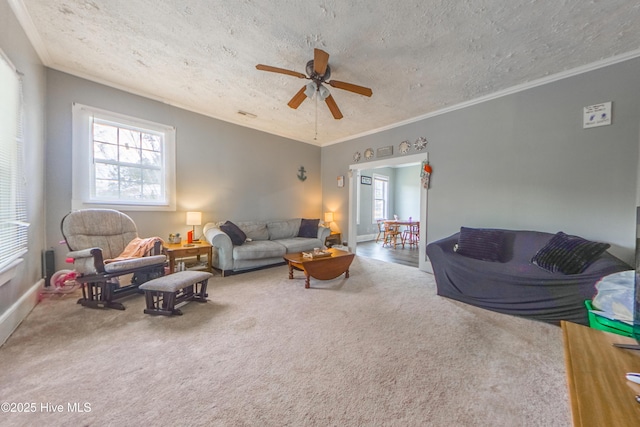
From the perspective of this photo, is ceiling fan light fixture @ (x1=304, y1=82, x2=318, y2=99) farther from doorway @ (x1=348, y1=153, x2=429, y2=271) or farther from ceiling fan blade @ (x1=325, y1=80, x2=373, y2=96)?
doorway @ (x1=348, y1=153, x2=429, y2=271)

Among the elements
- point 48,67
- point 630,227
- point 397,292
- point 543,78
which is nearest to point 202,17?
point 48,67

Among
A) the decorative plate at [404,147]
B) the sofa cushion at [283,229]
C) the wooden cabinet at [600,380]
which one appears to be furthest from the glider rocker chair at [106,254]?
the decorative plate at [404,147]

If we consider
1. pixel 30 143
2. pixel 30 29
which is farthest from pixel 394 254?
pixel 30 29

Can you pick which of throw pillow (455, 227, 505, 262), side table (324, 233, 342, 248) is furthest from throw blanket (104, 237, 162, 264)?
throw pillow (455, 227, 505, 262)

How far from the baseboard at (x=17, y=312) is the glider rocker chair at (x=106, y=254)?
349mm

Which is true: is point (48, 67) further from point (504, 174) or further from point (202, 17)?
point (504, 174)

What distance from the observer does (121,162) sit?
130 inches

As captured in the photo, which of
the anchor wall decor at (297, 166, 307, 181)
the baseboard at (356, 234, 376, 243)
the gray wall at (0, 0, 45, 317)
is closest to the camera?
the gray wall at (0, 0, 45, 317)

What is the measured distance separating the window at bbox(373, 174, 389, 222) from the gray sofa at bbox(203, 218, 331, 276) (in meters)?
3.44

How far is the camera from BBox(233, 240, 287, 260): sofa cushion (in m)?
3.51

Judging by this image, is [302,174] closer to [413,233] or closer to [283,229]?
[283,229]

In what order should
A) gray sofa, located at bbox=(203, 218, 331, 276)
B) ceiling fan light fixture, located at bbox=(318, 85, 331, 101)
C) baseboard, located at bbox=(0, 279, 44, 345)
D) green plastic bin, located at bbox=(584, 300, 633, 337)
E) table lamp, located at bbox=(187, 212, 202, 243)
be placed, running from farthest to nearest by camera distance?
table lamp, located at bbox=(187, 212, 202, 243), gray sofa, located at bbox=(203, 218, 331, 276), ceiling fan light fixture, located at bbox=(318, 85, 331, 101), baseboard, located at bbox=(0, 279, 44, 345), green plastic bin, located at bbox=(584, 300, 633, 337)

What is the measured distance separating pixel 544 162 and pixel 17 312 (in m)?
5.62

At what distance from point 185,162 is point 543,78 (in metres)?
5.11
